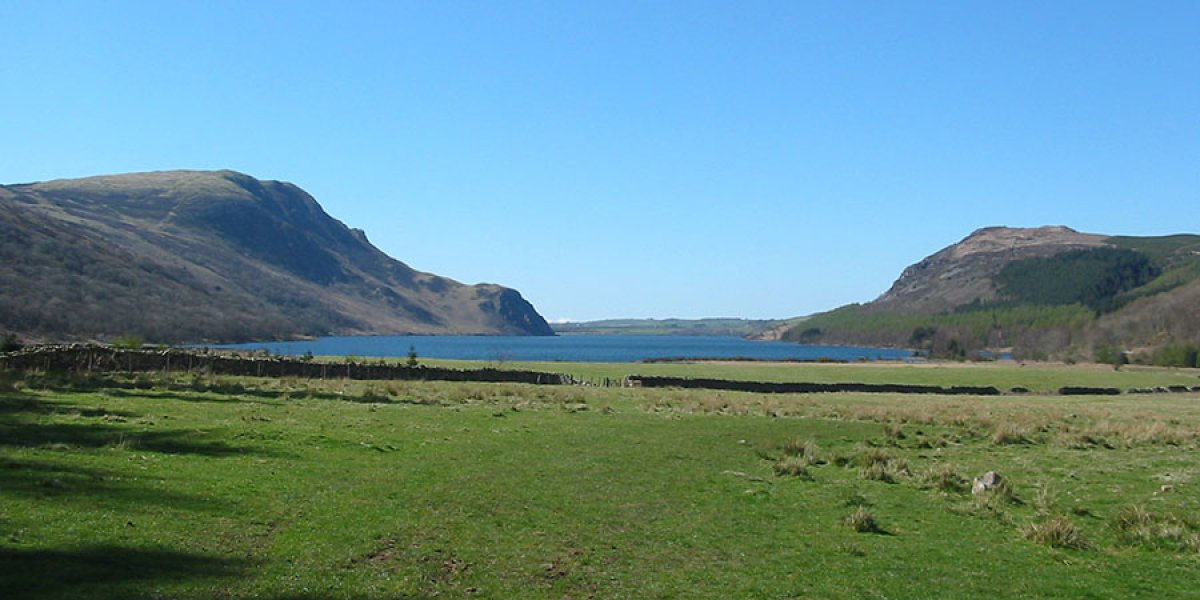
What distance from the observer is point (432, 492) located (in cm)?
1534

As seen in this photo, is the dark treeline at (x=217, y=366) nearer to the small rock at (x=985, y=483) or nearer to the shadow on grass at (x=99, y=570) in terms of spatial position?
the shadow on grass at (x=99, y=570)

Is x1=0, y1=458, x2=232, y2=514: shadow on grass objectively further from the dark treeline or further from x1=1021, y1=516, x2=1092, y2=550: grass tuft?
the dark treeline

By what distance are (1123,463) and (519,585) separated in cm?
2008

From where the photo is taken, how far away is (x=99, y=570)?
9.07 metres

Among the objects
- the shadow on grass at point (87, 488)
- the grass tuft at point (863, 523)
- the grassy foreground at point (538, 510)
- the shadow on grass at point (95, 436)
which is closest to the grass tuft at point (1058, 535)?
the grassy foreground at point (538, 510)

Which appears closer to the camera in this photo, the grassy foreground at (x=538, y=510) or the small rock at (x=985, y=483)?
the grassy foreground at (x=538, y=510)

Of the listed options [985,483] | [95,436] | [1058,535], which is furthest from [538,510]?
[985,483]

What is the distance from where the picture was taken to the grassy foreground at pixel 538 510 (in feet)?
33.4

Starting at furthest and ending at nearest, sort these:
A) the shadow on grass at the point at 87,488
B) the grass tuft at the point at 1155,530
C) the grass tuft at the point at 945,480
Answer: the grass tuft at the point at 945,480 < the grass tuft at the point at 1155,530 < the shadow on grass at the point at 87,488

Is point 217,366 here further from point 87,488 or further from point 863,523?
point 863,523

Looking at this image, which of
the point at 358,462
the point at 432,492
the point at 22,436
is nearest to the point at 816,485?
the point at 432,492

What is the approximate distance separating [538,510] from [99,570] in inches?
272

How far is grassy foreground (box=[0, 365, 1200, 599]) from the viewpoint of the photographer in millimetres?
10172

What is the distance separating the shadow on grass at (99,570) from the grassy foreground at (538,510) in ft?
0.12
